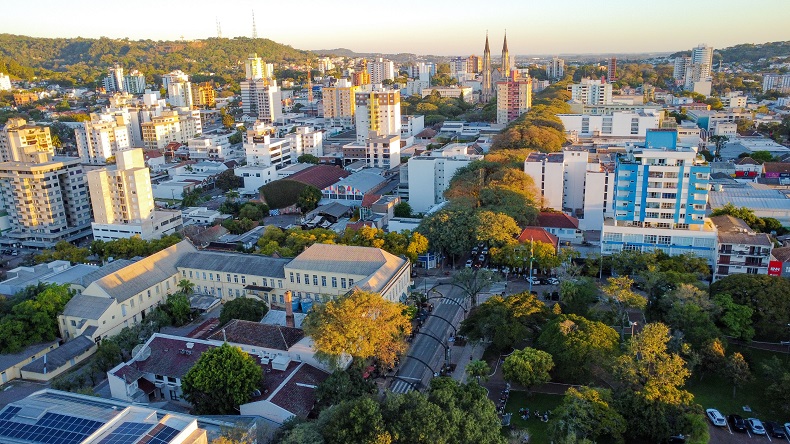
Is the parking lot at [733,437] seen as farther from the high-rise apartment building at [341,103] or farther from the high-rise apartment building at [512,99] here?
the high-rise apartment building at [341,103]

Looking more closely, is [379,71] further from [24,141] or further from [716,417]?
[716,417]

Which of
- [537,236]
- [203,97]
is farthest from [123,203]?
[203,97]

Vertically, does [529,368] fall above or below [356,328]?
below

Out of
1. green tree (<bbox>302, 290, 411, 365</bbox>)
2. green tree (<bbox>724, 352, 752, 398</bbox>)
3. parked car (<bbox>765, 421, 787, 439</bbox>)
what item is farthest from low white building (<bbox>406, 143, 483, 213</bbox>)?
parked car (<bbox>765, 421, 787, 439</bbox>)

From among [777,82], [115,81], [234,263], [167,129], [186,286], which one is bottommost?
[186,286]

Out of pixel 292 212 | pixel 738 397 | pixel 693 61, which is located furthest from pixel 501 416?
pixel 693 61

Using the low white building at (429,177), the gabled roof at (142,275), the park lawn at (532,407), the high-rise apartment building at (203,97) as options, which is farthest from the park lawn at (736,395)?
the high-rise apartment building at (203,97)

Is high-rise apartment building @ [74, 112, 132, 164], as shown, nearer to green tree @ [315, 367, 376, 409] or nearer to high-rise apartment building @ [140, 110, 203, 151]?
high-rise apartment building @ [140, 110, 203, 151]

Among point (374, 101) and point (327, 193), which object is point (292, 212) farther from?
point (374, 101)
